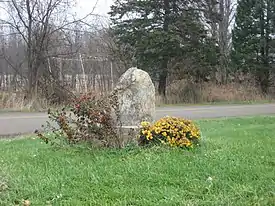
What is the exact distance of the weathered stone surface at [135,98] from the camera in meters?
7.45

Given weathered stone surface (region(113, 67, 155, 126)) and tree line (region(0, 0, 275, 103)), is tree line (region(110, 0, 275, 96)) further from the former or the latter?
weathered stone surface (region(113, 67, 155, 126))

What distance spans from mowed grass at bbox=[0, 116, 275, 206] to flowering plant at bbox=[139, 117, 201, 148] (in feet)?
0.79

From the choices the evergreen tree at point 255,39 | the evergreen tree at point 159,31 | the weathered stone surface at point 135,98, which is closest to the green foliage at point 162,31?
the evergreen tree at point 159,31

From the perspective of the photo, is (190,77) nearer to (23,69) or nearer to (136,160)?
(23,69)

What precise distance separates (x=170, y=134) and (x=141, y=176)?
5.93 ft

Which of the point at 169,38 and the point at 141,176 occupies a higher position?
the point at 169,38

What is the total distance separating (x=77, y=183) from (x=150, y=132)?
2.23 meters

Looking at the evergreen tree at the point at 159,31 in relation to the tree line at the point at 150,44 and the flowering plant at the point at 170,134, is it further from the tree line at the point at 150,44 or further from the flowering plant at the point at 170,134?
the flowering plant at the point at 170,134

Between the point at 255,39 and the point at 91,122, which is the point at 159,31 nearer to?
the point at 255,39

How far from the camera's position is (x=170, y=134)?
6746mm

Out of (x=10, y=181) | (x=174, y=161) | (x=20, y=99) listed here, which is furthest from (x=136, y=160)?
(x=20, y=99)

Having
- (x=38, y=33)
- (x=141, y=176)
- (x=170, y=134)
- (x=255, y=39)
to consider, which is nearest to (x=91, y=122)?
(x=170, y=134)

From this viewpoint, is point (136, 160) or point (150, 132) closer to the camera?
point (136, 160)

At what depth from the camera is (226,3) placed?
40.9 m
